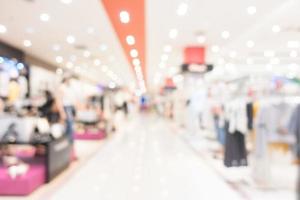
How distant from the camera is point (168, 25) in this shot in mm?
8406

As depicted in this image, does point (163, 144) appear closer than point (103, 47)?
Yes

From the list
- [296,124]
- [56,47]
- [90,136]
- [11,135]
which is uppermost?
[56,47]

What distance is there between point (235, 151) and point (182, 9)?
3.29 meters

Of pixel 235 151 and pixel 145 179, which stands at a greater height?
pixel 235 151

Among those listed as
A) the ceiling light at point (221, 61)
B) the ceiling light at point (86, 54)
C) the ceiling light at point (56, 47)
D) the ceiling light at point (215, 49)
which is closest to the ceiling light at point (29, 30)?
the ceiling light at point (56, 47)

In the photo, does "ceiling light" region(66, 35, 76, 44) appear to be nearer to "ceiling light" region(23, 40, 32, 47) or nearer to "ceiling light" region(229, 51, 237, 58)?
"ceiling light" region(23, 40, 32, 47)

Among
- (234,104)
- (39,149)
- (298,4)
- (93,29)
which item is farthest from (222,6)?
(39,149)

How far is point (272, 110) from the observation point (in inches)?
180

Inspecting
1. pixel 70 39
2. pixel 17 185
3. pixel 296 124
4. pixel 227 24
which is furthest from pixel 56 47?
pixel 296 124

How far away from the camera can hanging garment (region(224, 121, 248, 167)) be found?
5000mm

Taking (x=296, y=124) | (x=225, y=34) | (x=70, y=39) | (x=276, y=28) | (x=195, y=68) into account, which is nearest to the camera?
(x=296, y=124)

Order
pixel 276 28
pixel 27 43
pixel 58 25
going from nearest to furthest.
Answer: pixel 58 25 → pixel 276 28 → pixel 27 43

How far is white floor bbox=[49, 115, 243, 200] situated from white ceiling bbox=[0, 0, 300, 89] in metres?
3.10

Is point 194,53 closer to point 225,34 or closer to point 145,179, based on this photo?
point 225,34
